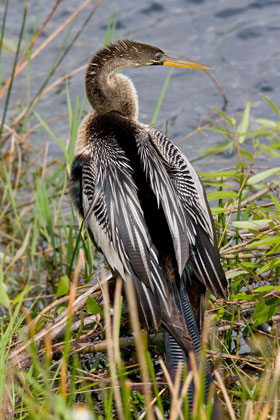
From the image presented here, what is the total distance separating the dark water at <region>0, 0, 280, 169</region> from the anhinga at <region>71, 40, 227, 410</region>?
2.47 metres

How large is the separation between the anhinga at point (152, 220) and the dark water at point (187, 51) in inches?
97.3

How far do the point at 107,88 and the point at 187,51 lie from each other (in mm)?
3229

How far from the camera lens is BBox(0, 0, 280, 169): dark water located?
6.09 metres

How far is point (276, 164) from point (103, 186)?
2.41m

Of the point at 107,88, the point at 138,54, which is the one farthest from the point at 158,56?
the point at 107,88

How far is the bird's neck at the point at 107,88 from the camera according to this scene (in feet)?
11.7

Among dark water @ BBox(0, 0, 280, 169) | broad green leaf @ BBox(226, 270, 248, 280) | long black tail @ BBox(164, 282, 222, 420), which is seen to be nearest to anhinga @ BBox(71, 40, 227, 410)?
long black tail @ BBox(164, 282, 222, 420)

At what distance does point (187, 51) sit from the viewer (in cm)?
661

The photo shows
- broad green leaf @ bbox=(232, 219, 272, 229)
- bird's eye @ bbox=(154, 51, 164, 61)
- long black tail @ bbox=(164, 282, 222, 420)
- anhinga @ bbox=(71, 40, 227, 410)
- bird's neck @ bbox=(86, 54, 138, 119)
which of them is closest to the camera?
long black tail @ bbox=(164, 282, 222, 420)

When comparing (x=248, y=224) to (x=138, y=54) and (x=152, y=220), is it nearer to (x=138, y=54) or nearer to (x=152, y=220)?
(x=152, y=220)

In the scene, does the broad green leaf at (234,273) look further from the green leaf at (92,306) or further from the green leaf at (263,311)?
the green leaf at (92,306)

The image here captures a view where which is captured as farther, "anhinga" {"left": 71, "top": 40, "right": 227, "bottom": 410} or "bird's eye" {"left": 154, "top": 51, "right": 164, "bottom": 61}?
"bird's eye" {"left": 154, "top": 51, "right": 164, "bottom": 61}

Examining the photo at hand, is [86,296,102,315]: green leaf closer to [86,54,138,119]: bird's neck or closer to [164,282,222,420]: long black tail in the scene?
[164,282,222,420]: long black tail

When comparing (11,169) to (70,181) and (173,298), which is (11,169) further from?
(173,298)
